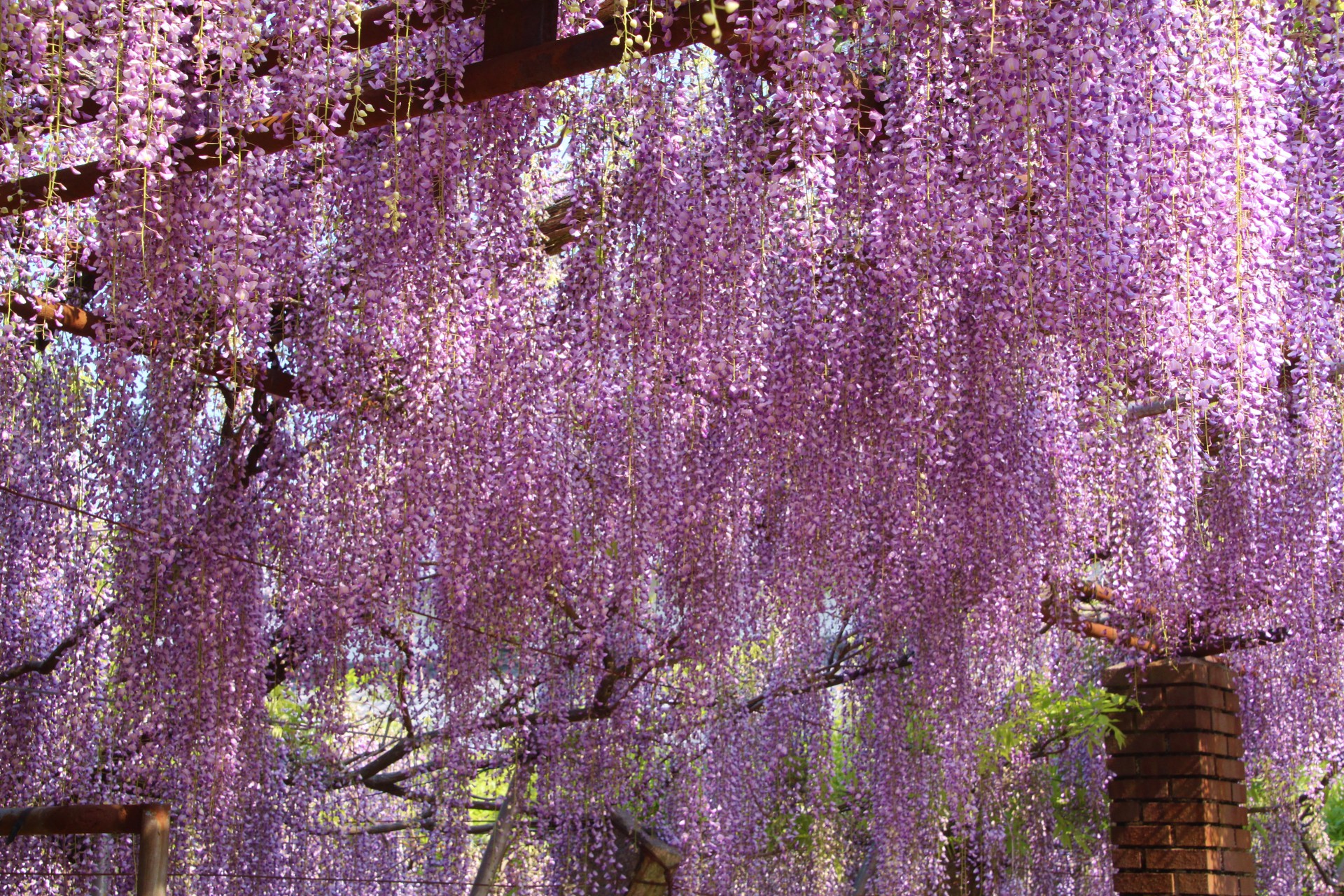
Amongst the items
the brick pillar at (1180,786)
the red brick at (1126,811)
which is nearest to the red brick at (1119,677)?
the brick pillar at (1180,786)

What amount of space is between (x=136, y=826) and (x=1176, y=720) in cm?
572

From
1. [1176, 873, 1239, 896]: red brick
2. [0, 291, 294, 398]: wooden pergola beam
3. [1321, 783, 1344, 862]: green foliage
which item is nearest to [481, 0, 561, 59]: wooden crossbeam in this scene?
[0, 291, 294, 398]: wooden pergola beam

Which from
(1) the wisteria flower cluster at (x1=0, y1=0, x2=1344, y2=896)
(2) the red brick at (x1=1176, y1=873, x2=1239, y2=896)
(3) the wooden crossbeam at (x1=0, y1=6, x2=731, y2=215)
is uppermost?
(3) the wooden crossbeam at (x1=0, y1=6, x2=731, y2=215)

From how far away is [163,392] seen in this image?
4.96m

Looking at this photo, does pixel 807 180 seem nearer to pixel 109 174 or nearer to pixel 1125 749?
pixel 109 174

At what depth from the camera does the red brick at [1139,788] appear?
7.04 metres

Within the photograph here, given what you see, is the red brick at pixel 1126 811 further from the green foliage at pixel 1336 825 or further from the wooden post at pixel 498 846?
the green foliage at pixel 1336 825

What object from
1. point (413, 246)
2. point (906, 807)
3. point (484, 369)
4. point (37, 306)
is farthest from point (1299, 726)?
point (37, 306)

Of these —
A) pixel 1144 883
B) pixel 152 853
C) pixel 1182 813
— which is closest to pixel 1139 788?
pixel 1182 813

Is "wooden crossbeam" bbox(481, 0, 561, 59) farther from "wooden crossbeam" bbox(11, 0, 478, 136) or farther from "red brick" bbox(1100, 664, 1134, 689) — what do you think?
"red brick" bbox(1100, 664, 1134, 689)

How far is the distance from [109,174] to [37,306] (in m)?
1.56

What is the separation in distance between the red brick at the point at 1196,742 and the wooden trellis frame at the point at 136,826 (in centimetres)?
563

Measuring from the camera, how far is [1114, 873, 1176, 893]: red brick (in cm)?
684

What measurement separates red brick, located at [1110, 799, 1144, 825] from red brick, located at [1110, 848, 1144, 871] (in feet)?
0.45
